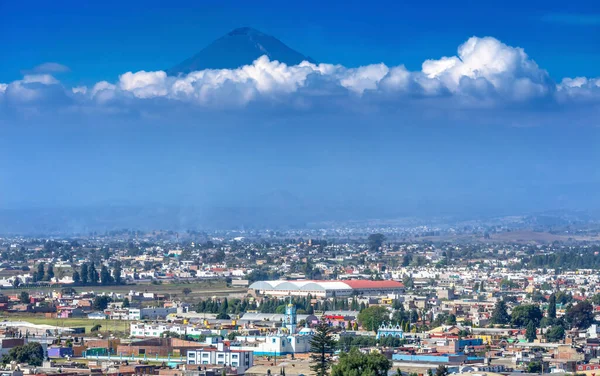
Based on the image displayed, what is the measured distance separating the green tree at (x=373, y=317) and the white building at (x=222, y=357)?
15.0 meters

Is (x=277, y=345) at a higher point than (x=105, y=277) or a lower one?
lower

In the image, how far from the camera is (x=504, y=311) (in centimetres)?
6862

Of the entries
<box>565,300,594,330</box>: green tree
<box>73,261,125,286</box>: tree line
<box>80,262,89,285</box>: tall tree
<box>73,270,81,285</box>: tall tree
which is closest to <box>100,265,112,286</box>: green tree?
<box>73,261,125,286</box>: tree line

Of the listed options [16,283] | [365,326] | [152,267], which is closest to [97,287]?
[16,283]

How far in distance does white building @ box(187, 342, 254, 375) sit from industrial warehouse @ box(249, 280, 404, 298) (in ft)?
115

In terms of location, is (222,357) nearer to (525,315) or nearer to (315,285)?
(525,315)

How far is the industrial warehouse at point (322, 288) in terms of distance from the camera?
8531 centimetres

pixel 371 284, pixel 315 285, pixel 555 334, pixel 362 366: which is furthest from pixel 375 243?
pixel 362 366

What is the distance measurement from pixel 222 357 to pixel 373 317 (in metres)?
18.4

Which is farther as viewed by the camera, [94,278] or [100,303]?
[94,278]

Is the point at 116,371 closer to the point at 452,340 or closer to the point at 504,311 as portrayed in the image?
the point at 452,340

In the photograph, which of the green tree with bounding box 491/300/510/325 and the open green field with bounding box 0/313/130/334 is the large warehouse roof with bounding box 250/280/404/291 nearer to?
the green tree with bounding box 491/300/510/325

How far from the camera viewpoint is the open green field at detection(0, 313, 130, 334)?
206ft

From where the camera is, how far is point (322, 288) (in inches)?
3364
